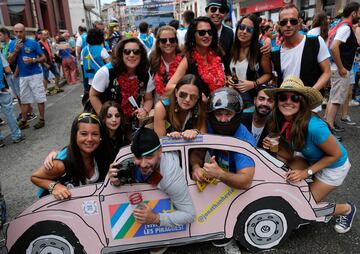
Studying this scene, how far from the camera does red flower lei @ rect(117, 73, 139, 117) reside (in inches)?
123

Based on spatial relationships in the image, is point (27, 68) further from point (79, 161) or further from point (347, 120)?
point (347, 120)

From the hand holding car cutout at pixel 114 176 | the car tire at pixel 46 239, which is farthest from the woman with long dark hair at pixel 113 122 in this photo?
the car tire at pixel 46 239

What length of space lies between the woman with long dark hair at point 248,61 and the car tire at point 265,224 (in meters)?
1.17

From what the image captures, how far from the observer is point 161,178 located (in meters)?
2.02

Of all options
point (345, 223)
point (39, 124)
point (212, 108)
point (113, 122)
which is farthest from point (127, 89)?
point (39, 124)

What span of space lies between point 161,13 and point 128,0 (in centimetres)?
4094

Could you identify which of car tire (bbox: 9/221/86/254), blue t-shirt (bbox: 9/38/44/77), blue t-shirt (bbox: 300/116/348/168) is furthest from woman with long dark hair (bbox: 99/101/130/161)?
blue t-shirt (bbox: 9/38/44/77)

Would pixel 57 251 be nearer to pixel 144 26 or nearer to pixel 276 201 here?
pixel 276 201

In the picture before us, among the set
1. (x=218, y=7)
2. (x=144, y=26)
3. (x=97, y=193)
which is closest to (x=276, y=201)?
(x=97, y=193)

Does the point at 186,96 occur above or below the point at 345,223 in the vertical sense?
above

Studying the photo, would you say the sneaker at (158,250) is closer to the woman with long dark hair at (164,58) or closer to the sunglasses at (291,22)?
the woman with long dark hair at (164,58)

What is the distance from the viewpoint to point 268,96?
261 centimetres

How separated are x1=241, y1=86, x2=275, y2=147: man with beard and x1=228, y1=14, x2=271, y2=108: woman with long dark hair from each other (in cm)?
24

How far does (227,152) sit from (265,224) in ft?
2.10
